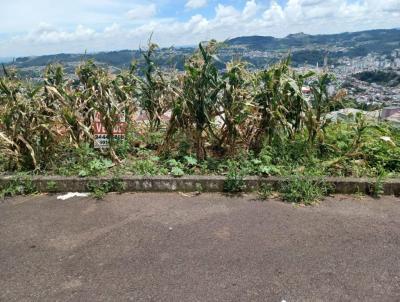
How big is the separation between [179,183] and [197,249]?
129cm

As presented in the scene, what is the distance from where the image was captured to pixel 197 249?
9.98 feet

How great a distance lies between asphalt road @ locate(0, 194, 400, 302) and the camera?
2547mm

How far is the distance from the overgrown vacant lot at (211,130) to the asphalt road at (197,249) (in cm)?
62

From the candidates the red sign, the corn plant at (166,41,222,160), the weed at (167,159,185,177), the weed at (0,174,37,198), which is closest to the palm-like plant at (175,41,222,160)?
the corn plant at (166,41,222,160)

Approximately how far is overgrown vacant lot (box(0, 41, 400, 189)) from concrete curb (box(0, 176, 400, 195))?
143 millimetres

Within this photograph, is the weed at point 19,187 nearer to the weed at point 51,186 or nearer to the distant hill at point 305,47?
the weed at point 51,186

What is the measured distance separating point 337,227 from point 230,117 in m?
1.84

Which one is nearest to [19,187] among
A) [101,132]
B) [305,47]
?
[101,132]

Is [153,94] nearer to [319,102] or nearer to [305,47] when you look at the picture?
[319,102]

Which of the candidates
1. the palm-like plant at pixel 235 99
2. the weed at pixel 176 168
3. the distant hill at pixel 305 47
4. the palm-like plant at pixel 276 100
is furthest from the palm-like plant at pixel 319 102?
the weed at pixel 176 168

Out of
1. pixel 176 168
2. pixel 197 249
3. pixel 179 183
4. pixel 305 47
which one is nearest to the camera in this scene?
pixel 197 249

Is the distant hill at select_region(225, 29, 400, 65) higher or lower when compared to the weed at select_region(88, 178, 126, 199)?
higher

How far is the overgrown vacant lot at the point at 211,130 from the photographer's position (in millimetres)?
4520

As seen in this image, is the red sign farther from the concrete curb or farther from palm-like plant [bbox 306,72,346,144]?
palm-like plant [bbox 306,72,346,144]
